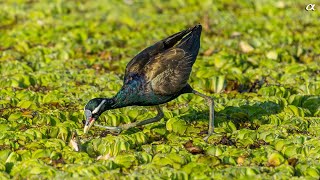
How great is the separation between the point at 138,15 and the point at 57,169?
265 inches

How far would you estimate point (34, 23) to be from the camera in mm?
12984

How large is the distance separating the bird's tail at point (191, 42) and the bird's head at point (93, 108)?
1.24 m

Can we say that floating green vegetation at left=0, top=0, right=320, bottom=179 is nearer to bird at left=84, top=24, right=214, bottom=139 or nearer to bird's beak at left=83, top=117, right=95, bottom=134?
bird's beak at left=83, top=117, right=95, bottom=134

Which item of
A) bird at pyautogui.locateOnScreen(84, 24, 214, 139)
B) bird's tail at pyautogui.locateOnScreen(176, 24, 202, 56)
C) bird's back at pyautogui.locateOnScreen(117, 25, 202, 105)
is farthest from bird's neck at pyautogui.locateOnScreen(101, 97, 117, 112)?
bird's tail at pyautogui.locateOnScreen(176, 24, 202, 56)

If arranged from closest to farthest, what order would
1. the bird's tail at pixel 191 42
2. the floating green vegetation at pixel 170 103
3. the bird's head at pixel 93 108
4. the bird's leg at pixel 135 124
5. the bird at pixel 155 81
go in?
the floating green vegetation at pixel 170 103 → the bird's head at pixel 93 108 → the bird at pixel 155 81 → the bird's leg at pixel 135 124 → the bird's tail at pixel 191 42

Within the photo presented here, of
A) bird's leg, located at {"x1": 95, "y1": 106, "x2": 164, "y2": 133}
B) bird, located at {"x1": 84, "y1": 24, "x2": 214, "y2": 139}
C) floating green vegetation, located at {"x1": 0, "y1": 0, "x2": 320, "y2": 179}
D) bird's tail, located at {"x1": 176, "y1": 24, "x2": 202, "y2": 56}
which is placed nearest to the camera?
floating green vegetation, located at {"x1": 0, "y1": 0, "x2": 320, "y2": 179}

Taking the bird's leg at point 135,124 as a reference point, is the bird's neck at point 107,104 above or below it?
above

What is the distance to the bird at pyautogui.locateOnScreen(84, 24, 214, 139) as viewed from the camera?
8.06m

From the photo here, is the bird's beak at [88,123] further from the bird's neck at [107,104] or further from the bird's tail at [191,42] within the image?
the bird's tail at [191,42]

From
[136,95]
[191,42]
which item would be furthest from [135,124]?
[191,42]

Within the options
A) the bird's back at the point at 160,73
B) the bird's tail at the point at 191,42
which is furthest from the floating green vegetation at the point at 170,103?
the bird's tail at the point at 191,42

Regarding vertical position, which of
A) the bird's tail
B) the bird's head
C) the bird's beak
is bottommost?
the bird's beak

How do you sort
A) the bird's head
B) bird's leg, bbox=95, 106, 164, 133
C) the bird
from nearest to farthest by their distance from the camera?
the bird's head → the bird → bird's leg, bbox=95, 106, 164, 133

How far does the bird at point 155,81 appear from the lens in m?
8.06
